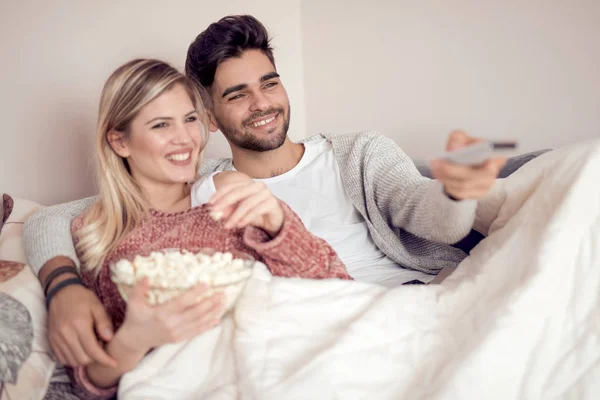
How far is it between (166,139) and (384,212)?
0.63 metres

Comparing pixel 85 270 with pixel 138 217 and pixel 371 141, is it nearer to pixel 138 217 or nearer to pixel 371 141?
pixel 138 217

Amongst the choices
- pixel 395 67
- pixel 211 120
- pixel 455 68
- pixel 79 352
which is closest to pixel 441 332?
pixel 79 352

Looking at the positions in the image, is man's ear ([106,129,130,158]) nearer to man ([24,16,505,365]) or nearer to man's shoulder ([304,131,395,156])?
man ([24,16,505,365])

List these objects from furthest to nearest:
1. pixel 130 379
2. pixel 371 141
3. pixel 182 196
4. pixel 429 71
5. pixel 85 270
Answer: pixel 429 71, pixel 371 141, pixel 182 196, pixel 85 270, pixel 130 379

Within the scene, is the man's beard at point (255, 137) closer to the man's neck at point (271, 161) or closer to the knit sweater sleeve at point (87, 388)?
the man's neck at point (271, 161)

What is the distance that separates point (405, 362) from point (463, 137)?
38cm

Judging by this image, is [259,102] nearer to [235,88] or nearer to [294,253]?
[235,88]

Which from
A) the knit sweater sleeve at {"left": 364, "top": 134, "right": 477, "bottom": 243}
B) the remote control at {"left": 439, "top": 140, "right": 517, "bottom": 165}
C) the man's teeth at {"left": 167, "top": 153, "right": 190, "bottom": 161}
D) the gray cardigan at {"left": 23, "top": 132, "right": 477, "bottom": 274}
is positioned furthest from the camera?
the man's teeth at {"left": 167, "top": 153, "right": 190, "bottom": 161}

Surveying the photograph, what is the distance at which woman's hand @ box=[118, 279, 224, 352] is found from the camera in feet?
2.76

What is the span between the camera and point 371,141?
150 centimetres

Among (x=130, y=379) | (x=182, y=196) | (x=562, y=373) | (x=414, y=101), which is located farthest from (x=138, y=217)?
(x=414, y=101)

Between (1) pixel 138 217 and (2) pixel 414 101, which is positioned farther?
(2) pixel 414 101

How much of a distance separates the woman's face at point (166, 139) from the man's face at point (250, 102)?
316 mm

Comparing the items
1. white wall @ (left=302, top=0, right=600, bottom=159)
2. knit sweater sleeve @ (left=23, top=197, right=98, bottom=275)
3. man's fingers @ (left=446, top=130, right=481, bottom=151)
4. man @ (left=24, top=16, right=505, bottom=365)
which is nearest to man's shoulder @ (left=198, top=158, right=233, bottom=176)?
man @ (left=24, top=16, right=505, bottom=365)
